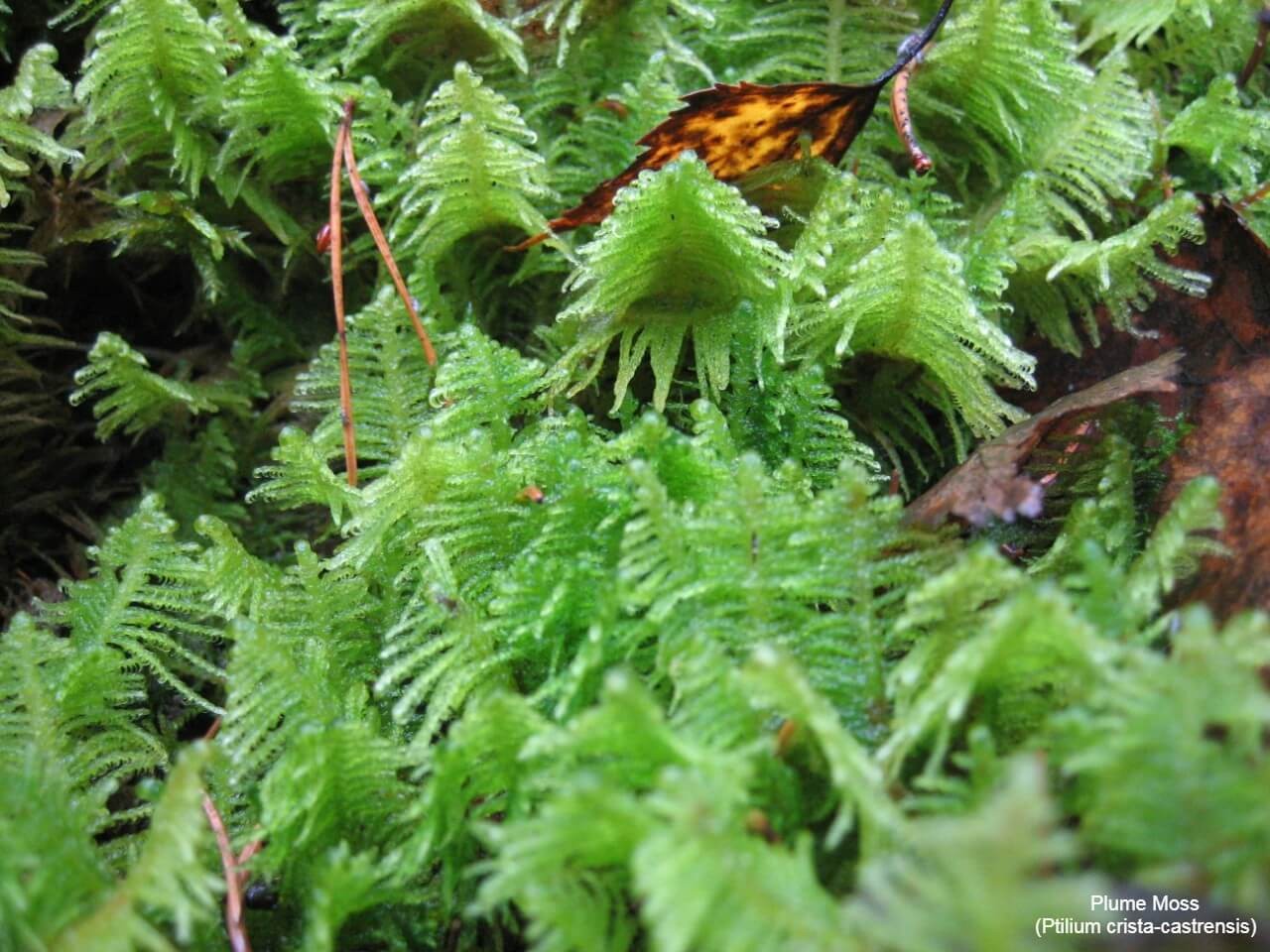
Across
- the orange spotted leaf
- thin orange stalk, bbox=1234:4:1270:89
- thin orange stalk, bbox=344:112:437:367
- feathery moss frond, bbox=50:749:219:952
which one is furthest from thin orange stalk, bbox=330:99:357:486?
thin orange stalk, bbox=1234:4:1270:89

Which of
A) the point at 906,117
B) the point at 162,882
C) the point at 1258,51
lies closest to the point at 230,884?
the point at 162,882

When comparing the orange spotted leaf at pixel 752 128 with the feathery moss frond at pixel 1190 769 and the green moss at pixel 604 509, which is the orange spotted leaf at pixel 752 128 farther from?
the feathery moss frond at pixel 1190 769

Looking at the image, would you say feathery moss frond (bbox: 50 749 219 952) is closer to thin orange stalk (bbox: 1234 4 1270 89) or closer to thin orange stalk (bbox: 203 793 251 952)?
thin orange stalk (bbox: 203 793 251 952)

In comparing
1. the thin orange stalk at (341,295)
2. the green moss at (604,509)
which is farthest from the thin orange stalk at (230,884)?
the thin orange stalk at (341,295)

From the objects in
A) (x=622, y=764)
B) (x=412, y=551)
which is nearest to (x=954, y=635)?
(x=622, y=764)

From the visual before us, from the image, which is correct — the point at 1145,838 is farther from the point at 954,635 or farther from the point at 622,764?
the point at 622,764

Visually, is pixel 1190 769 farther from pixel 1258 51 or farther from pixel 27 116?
pixel 27 116

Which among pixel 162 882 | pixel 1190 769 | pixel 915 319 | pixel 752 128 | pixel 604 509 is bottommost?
pixel 162 882
